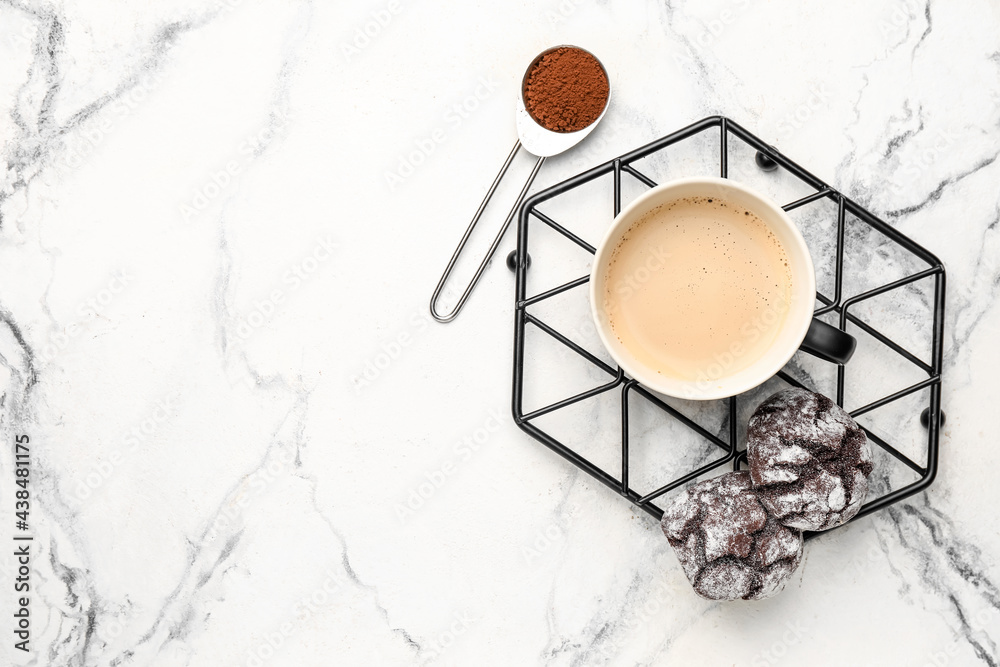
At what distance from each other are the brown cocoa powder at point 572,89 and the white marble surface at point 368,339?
36 millimetres

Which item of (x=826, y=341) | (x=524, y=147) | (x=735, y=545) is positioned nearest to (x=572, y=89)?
(x=524, y=147)

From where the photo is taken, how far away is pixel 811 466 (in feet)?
2.37

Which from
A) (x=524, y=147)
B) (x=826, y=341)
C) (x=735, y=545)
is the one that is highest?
(x=524, y=147)

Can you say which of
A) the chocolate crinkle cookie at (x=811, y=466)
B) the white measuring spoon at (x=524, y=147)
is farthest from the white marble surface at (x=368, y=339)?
the chocolate crinkle cookie at (x=811, y=466)

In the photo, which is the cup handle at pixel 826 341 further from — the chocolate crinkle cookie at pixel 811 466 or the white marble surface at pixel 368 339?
the white marble surface at pixel 368 339

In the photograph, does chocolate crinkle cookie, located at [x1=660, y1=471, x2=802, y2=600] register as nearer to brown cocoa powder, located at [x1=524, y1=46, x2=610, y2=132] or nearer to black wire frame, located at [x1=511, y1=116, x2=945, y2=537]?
black wire frame, located at [x1=511, y1=116, x2=945, y2=537]

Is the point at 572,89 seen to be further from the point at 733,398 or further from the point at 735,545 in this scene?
the point at 735,545

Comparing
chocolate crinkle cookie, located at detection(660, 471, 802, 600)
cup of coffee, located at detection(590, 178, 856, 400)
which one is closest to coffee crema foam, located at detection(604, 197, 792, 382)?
cup of coffee, located at detection(590, 178, 856, 400)

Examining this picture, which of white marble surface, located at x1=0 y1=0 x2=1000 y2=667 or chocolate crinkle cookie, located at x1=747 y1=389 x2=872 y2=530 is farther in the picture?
white marble surface, located at x1=0 y1=0 x2=1000 y2=667

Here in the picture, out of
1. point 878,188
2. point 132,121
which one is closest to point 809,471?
point 878,188

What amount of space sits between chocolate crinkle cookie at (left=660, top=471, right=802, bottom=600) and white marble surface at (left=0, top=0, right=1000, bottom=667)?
11 cm

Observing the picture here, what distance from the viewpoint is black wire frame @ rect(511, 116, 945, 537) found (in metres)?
0.79

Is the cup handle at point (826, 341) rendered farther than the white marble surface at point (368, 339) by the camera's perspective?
No

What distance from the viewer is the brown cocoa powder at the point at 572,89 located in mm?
821
